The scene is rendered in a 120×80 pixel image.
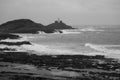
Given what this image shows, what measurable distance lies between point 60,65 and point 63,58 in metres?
4.11

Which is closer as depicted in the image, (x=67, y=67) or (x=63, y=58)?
(x=67, y=67)

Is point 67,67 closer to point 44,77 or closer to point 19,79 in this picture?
point 44,77

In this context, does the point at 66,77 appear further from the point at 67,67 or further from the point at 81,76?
the point at 67,67

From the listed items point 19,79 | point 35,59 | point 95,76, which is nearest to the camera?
point 19,79

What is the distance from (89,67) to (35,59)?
669cm

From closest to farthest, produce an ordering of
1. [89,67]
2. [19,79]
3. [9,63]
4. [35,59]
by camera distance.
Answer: [19,79], [89,67], [9,63], [35,59]

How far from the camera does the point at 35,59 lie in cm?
2597

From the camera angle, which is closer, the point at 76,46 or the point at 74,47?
the point at 74,47

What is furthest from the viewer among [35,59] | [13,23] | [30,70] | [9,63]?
[13,23]

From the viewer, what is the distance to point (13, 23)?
98438 mm

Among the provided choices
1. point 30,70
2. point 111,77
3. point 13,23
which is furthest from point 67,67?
point 13,23

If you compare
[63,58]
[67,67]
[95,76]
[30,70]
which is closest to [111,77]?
[95,76]

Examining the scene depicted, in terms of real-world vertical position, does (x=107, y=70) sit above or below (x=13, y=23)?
below

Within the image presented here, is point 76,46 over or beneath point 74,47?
over
